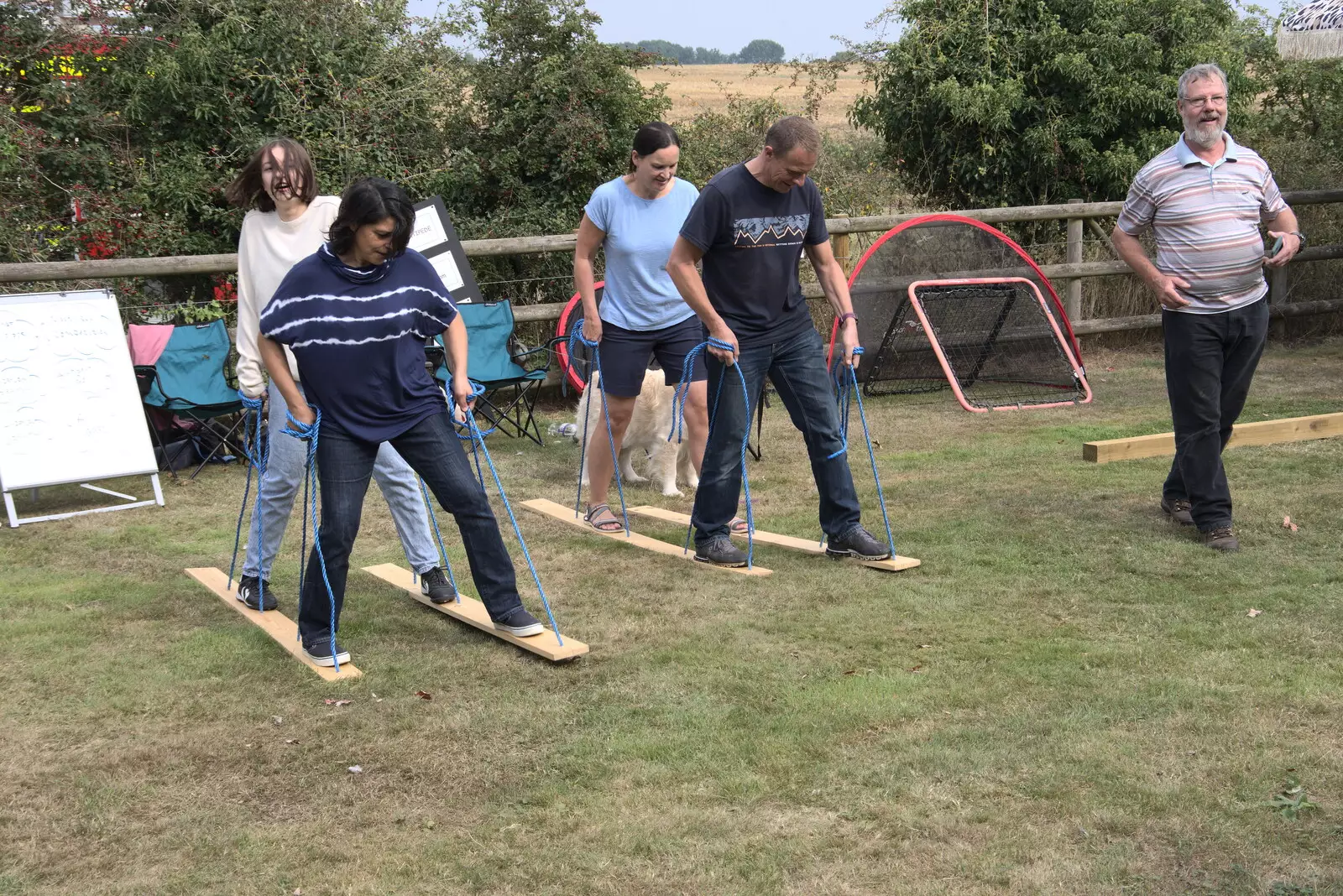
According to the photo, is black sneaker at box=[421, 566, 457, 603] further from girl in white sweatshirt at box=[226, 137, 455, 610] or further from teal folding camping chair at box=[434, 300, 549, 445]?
teal folding camping chair at box=[434, 300, 549, 445]

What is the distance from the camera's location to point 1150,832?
3021mm

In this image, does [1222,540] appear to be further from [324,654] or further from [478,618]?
[324,654]

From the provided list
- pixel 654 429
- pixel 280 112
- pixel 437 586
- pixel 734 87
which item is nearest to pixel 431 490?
pixel 437 586

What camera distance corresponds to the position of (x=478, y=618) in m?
4.73

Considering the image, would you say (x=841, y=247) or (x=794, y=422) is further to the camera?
(x=841, y=247)

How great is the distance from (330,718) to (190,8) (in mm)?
8475

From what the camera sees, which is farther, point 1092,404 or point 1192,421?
point 1092,404

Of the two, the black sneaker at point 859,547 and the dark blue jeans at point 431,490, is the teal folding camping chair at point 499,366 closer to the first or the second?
the black sneaker at point 859,547

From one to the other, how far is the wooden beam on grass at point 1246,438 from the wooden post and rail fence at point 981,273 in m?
2.86

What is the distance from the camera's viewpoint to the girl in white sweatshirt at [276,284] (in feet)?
14.6

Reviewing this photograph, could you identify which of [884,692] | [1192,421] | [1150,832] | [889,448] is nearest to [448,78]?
[889,448]

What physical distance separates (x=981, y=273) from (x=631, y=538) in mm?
4881

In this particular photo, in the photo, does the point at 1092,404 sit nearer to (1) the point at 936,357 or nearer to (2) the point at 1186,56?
(1) the point at 936,357

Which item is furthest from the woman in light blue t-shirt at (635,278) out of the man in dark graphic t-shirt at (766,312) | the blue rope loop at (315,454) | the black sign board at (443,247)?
the black sign board at (443,247)
